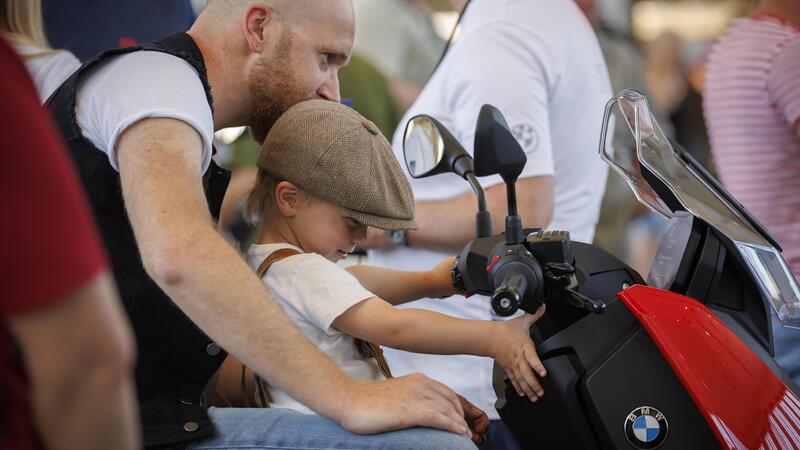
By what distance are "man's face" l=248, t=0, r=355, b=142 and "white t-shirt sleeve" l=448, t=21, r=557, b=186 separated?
0.45 metres

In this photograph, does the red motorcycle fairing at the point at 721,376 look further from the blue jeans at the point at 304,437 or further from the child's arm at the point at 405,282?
the child's arm at the point at 405,282

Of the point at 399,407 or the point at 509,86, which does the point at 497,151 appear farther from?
the point at 509,86

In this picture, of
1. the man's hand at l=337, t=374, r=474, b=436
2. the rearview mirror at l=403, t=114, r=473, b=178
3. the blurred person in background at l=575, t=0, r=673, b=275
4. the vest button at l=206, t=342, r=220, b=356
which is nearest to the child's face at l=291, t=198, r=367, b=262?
the rearview mirror at l=403, t=114, r=473, b=178

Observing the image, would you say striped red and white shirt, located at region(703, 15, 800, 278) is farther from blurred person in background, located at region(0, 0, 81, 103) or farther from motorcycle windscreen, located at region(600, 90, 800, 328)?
blurred person in background, located at region(0, 0, 81, 103)

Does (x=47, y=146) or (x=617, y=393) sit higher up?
(x=47, y=146)

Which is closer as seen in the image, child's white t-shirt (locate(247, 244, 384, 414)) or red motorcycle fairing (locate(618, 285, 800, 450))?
red motorcycle fairing (locate(618, 285, 800, 450))

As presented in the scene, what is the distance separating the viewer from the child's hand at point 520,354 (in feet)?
4.31

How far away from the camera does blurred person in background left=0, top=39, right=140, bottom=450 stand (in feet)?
2.01

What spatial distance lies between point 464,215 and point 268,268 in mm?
750

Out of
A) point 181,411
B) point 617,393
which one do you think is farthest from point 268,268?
point 617,393

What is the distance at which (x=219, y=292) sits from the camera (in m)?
1.19

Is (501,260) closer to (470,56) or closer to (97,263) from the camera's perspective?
(97,263)

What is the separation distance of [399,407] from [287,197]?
50cm

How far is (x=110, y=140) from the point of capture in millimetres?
1303
